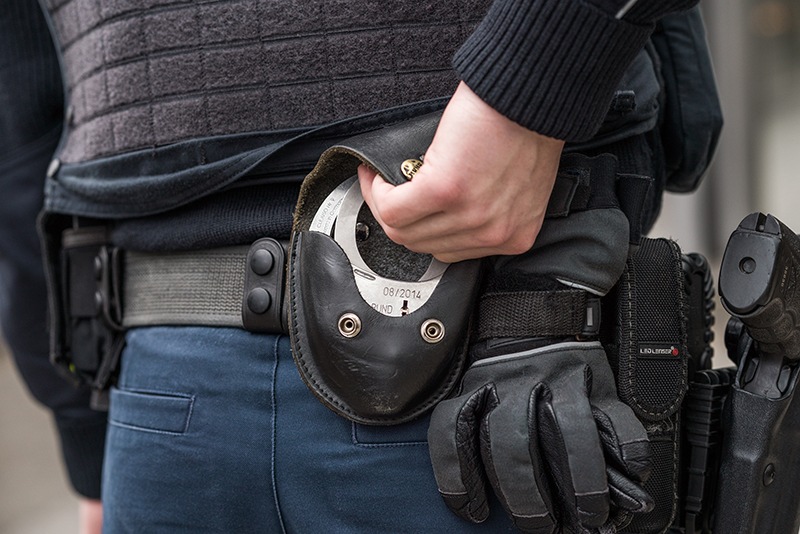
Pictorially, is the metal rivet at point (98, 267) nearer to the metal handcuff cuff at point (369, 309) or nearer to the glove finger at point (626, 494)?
the metal handcuff cuff at point (369, 309)

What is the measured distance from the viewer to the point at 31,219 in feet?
4.58

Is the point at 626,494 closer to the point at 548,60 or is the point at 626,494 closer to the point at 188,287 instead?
the point at 548,60

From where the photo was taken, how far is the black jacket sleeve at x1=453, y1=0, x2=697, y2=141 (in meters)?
0.73

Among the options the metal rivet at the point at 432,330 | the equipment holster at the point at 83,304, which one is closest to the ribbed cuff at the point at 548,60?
the metal rivet at the point at 432,330

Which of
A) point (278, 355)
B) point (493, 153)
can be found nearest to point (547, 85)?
point (493, 153)

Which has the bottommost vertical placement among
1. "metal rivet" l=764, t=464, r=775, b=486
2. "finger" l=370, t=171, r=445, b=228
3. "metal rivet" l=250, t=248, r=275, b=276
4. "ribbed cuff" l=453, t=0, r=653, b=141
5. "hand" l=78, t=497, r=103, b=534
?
Answer: "hand" l=78, t=497, r=103, b=534

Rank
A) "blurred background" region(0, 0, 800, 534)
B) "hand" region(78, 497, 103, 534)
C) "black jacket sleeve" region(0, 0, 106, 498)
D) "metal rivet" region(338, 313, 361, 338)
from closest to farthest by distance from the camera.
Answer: "metal rivet" region(338, 313, 361, 338)
"black jacket sleeve" region(0, 0, 106, 498)
"hand" region(78, 497, 103, 534)
"blurred background" region(0, 0, 800, 534)

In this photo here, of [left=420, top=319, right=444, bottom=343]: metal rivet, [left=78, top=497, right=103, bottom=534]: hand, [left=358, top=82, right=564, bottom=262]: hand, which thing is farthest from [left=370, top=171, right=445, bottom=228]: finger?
[left=78, top=497, right=103, bottom=534]: hand

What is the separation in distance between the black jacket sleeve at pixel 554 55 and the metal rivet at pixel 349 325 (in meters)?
0.24

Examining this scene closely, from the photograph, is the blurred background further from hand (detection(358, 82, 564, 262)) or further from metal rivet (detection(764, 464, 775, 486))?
hand (detection(358, 82, 564, 262))

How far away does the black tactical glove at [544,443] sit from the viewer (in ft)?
2.50

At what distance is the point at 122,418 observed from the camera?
1039 mm

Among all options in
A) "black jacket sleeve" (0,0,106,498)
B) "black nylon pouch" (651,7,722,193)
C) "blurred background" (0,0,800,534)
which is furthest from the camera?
"blurred background" (0,0,800,534)

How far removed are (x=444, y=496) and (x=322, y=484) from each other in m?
0.13
